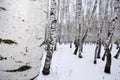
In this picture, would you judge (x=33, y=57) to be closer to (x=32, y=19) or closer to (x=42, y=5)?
(x=32, y=19)

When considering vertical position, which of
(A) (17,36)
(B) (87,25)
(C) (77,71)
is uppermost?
(A) (17,36)

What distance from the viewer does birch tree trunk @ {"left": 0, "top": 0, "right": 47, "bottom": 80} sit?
3.00ft

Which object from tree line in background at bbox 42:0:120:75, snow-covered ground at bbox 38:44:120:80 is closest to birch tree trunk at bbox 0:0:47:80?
tree line in background at bbox 42:0:120:75

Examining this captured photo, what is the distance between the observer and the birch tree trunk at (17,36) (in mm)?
915

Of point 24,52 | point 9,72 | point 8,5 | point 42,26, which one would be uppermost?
point 8,5

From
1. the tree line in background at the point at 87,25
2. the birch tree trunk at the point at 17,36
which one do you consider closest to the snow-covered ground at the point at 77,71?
the tree line in background at the point at 87,25

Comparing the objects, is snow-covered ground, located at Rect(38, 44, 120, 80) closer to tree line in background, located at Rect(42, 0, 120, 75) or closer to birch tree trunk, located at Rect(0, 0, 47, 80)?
tree line in background, located at Rect(42, 0, 120, 75)

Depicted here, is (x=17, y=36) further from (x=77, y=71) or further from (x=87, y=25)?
(x=87, y=25)

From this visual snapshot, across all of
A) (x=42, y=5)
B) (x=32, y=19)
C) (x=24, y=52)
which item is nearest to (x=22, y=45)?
(x=24, y=52)

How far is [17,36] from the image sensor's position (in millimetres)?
928

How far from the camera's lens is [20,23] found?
3.04 ft

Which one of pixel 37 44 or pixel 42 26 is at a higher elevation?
pixel 42 26

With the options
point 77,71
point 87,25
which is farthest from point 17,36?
point 87,25

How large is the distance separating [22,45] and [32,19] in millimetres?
161
